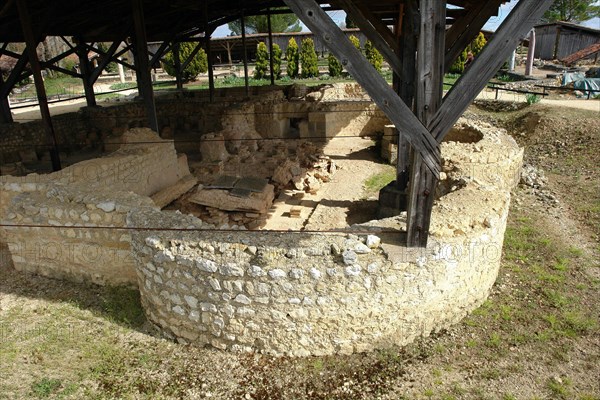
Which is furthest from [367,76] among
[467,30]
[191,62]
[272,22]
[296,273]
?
[272,22]

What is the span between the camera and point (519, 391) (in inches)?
163

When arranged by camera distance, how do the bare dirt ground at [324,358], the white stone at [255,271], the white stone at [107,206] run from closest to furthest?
the bare dirt ground at [324,358]
the white stone at [255,271]
the white stone at [107,206]

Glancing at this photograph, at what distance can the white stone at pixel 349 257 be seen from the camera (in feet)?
14.3

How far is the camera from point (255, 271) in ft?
14.4

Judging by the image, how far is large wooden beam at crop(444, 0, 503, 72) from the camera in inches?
179

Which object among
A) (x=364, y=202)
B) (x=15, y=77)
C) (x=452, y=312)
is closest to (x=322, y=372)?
(x=452, y=312)

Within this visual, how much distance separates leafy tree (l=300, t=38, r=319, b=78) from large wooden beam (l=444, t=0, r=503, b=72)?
70.1 feet

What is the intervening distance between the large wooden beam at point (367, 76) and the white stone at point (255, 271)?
1.96m

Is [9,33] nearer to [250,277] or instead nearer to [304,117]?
[304,117]

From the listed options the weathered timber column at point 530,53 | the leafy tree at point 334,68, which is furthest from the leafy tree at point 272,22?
the weathered timber column at point 530,53

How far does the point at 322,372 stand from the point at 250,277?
126 cm

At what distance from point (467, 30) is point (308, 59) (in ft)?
74.5

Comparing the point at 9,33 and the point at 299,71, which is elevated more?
the point at 9,33

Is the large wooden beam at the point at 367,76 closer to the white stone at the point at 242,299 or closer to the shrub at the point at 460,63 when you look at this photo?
the white stone at the point at 242,299
